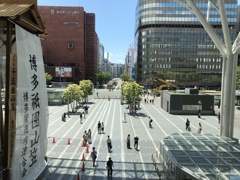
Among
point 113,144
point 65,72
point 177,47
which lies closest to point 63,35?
point 65,72

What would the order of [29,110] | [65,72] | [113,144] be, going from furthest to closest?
1. [65,72]
2. [113,144]
3. [29,110]

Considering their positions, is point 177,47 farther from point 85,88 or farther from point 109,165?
point 109,165

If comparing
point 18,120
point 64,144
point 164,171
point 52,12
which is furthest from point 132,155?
point 52,12

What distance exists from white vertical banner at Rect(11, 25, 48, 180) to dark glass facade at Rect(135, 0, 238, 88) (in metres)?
98.0

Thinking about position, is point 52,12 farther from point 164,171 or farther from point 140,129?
point 164,171

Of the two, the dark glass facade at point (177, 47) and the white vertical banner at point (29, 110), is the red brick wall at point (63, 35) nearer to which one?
the dark glass facade at point (177, 47)

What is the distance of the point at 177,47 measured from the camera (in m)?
113

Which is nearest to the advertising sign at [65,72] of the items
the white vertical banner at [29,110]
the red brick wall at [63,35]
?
the red brick wall at [63,35]

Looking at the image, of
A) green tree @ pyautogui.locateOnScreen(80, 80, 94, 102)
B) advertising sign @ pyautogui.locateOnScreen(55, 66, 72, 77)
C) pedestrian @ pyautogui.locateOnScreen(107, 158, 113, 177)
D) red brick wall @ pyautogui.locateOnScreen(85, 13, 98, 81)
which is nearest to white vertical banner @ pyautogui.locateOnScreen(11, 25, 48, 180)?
pedestrian @ pyautogui.locateOnScreen(107, 158, 113, 177)

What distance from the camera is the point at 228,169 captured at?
509 inches

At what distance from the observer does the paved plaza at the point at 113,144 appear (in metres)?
17.3

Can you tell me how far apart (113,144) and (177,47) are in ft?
310

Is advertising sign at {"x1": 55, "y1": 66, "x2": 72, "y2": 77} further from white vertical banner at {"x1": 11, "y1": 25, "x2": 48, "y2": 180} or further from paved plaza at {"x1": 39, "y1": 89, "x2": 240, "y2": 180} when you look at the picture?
white vertical banner at {"x1": 11, "y1": 25, "x2": 48, "y2": 180}

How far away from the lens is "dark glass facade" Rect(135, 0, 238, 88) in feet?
361
